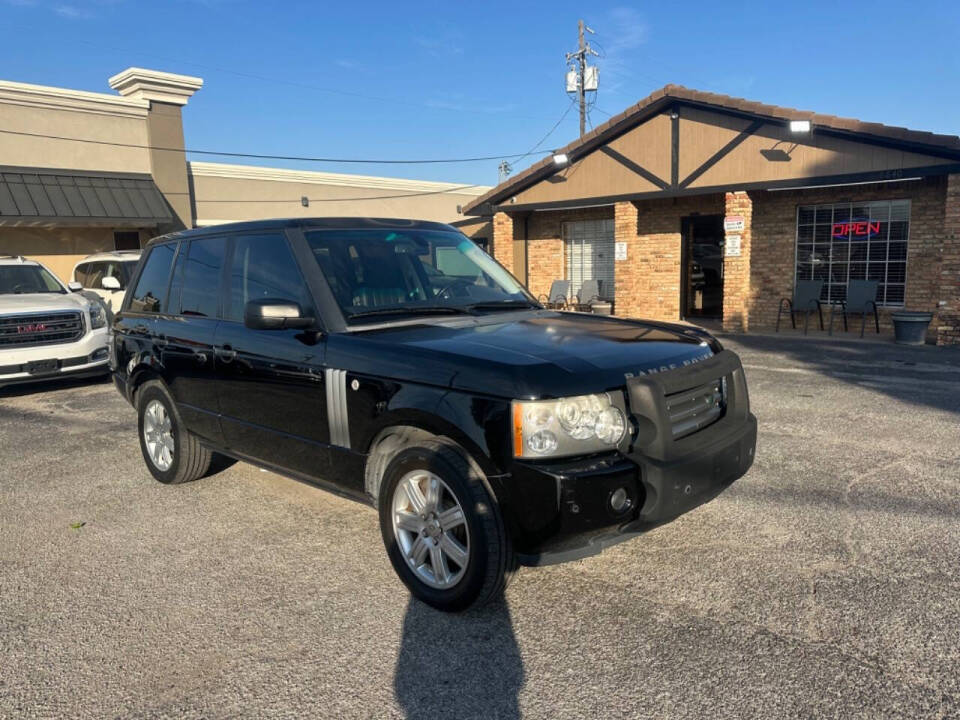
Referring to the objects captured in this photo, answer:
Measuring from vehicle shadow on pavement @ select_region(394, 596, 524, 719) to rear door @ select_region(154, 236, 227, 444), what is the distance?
2195mm

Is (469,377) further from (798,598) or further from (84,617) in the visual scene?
(84,617)

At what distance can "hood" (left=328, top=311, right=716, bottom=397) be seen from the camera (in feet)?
10.0

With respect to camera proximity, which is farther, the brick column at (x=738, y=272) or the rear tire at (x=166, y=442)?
the brick column at (x=738, y=272)

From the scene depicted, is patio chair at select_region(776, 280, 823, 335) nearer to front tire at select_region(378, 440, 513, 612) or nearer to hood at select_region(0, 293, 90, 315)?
hood at select_region(0, 293, 90, 315)

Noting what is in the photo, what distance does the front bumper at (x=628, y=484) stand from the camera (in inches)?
116

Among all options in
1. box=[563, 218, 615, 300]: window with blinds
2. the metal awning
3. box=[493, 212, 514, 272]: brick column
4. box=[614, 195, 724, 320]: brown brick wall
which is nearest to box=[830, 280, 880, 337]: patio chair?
box=[614, 195, 724, 320]: brown brick wall

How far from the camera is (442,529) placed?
334cm

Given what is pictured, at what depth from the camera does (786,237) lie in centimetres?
1515

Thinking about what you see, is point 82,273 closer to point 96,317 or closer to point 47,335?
point 96,317

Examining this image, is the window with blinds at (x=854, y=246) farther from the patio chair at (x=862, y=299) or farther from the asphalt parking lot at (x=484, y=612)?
the asphalt parking lot at (x=484, y=612)

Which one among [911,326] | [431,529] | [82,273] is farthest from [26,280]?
[911,326]

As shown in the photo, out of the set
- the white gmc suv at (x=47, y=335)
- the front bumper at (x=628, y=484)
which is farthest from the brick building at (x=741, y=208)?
the front bumper at (x=628, y=484)

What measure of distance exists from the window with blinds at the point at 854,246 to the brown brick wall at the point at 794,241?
0.54ft

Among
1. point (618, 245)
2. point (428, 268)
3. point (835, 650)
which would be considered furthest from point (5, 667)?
point (618, 245)
